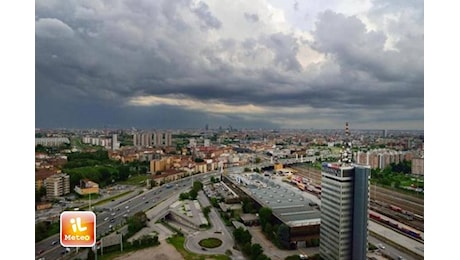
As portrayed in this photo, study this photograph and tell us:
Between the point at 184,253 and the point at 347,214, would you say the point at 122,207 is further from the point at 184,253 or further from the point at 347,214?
the point at 347,214

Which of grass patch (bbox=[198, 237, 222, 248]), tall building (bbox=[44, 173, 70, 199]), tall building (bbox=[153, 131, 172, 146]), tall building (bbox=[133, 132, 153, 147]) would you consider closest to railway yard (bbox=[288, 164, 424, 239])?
grass patch (bbox=[198, 237, 222, 248])

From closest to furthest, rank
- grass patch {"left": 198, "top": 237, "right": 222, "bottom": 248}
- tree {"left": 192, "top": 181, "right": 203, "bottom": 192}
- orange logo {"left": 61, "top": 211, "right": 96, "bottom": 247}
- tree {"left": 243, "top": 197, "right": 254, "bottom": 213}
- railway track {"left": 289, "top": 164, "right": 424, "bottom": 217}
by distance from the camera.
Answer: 1. orange logo {"left": 61, "top": 211, "right": 96, "bottom": 247}
2. grass patch {"left": 198, "top": 237, "right": 222, "bottom": 248}
3. railway track {"left": 289, "top": 164, "right": 424, "bottom": 217}
4. tree {"left": 243, "top": 197, "right": 254, "bottom": 213}
5. tree {"left": 192, "top": 181, "right": 203, "bottom": 192}

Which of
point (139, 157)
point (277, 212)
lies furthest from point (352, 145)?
point (139, 157)

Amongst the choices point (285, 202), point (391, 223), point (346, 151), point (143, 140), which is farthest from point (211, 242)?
point (391, 223)

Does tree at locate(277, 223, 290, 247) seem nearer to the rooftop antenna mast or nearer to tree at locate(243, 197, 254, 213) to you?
tree at locate(243, 197, 254, 213)

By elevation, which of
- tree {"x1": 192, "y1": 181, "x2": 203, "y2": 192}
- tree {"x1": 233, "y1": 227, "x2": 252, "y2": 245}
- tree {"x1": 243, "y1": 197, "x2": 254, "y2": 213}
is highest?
tree {"x1": 192, "y1": 181, "x2": 203, "y2": 192}

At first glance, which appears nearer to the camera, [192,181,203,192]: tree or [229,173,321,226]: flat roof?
[229,173,321,226]: flat roof
